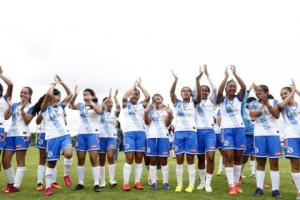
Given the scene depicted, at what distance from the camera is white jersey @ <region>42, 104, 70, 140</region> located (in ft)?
36.2

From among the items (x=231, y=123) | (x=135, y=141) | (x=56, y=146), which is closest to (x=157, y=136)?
(x=135, y=141)

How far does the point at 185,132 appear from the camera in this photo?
11430 mm

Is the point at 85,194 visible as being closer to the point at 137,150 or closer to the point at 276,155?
the point at 137,150

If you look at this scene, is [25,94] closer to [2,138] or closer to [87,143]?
[2,138]

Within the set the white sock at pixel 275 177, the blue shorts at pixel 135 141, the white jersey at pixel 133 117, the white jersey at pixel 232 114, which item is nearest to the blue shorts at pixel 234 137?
the white jersey at pixel 232 114

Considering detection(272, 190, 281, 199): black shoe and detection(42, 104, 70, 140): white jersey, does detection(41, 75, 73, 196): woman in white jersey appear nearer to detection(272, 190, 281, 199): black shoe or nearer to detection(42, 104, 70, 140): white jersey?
detection(42, 104, 70, 140): white jersey

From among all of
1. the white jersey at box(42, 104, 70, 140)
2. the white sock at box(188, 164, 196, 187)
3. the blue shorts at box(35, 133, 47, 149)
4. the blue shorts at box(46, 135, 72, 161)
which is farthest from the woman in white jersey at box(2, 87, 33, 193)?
the white sock at box(188, 164, 196, 187)

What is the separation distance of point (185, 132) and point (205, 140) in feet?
2.06

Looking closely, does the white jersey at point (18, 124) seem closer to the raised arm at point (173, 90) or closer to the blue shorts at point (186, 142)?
the raised arm at point (173, 90)

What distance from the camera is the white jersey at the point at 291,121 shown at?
10.1 meters

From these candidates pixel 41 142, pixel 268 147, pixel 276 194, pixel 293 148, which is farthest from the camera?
pixel 41 142

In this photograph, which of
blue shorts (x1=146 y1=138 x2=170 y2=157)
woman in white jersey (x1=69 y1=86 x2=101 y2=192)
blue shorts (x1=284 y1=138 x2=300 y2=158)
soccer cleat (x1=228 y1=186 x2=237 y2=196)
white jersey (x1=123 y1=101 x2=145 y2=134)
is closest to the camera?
blue shorts (x1=284 y1=138 x2=300 y2=158)

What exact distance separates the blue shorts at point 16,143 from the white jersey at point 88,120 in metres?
1.62

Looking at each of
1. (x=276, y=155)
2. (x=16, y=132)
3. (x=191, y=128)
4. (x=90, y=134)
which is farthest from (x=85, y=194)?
(x=276, y=155)
